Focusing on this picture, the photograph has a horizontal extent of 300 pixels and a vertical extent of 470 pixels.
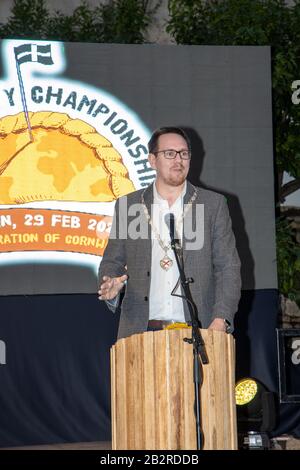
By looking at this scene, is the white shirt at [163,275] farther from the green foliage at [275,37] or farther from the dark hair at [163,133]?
the green foliage at [275,37]

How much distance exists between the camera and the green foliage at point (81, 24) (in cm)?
813

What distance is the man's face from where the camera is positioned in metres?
4.20

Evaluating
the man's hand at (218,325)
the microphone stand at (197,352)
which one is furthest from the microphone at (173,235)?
the man's hand at (218,325)

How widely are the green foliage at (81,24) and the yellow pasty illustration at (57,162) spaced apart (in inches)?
54.5

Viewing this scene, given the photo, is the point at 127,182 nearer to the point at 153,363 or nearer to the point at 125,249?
the point at 125,249

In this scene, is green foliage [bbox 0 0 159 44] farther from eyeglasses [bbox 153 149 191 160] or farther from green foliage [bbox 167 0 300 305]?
eyeglasses [bbox 153 149 191 160]

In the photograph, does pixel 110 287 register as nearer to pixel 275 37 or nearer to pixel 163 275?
pixel 163 275

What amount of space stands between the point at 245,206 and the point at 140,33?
2.12 m

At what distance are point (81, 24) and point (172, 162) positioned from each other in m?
4.47

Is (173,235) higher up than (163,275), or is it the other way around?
(173,235)

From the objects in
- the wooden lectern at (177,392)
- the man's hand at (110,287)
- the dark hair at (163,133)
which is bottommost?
the wooden lectern at (177,392)

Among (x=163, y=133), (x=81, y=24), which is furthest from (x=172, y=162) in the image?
(x=81, y=24)

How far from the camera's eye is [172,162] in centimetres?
419

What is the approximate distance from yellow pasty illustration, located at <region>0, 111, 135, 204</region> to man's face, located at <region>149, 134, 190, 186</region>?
2.79m
